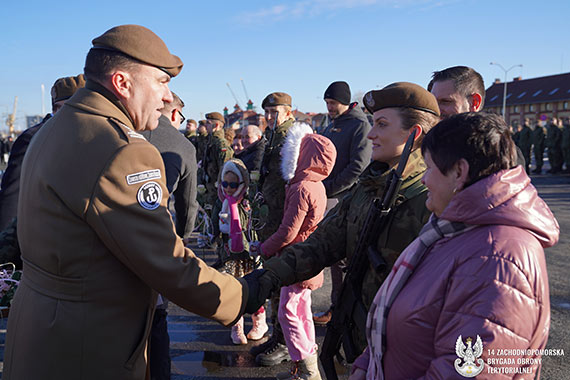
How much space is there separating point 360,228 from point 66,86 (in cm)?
289

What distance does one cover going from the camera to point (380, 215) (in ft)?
6.61

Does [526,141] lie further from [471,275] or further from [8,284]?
[8,284]

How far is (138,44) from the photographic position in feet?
6.39

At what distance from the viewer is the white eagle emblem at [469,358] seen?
1293mm

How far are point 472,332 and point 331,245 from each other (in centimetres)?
125

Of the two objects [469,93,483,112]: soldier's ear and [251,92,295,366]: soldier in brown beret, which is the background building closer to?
[251,92,295,366]: soldier in brown beret

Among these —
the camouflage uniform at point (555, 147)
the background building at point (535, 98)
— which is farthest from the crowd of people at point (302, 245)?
the background building at point (535, 98)

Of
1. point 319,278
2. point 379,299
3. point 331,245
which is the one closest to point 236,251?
point 319,278

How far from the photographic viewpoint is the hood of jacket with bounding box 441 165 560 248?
139 cm

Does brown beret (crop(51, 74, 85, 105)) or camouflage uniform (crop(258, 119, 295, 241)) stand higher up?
brown beret (crop(51, 74, 85, 105))

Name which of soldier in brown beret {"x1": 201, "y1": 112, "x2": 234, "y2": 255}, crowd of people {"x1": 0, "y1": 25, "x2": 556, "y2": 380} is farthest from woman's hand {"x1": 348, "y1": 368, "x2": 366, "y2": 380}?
soldier in brown beret {"x1": 201, "y1": 112, "x2": 234, "y2": 255}

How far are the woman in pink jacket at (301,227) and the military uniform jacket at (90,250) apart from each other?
1.90 metres

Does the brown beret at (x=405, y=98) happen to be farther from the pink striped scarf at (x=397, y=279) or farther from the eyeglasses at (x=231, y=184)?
the eyeglasses at (x=231, y=184)

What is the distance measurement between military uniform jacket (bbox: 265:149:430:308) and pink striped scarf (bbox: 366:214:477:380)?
1.30 feet
